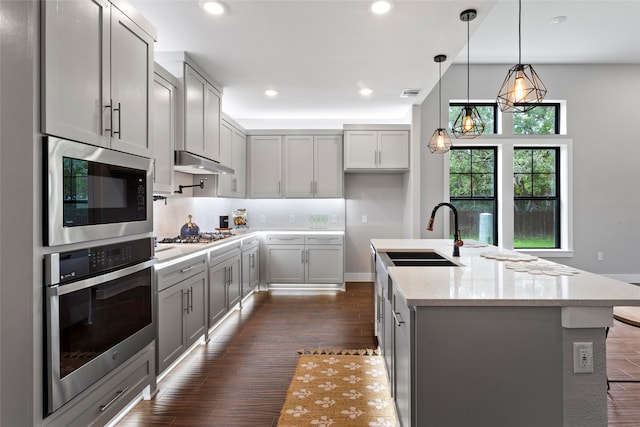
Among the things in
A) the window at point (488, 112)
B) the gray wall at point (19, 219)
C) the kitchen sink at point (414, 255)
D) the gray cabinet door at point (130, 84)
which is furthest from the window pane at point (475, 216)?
the gray wall at point (19, 219)

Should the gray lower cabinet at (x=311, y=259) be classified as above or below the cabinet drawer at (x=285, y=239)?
below

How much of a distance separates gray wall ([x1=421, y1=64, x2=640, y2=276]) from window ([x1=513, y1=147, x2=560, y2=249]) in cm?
26

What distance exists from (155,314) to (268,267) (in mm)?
2939

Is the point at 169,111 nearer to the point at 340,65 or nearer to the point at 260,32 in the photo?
the point at 260,32

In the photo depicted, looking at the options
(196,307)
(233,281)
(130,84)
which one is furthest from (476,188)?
(130,84)

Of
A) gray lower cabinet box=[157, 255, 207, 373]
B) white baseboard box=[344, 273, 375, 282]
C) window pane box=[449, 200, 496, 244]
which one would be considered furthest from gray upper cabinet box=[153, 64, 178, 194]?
window pane box=[449, 200, 496, 244]

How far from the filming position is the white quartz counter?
1.34 metres

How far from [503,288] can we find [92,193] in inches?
75.9

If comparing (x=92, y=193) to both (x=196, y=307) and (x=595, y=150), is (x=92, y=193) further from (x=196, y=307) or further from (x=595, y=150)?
(x=595, y=150)

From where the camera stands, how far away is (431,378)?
136 centimetres

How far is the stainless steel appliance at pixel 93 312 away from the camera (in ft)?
4.55

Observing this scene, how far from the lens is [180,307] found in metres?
2.56

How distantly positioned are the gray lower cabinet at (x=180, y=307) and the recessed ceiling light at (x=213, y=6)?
1880 mm

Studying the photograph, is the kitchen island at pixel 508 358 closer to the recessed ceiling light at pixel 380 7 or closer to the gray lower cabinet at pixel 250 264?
the recessed ceiling light at pixel 380 7
